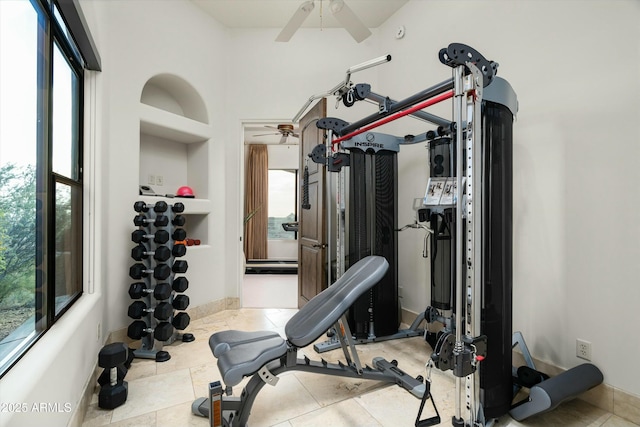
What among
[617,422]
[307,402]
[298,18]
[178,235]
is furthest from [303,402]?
[298,18]

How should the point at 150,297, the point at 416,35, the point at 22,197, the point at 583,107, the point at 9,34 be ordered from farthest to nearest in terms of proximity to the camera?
the point at 416,35 < the point at 150,297 < the point at 583,107 < the point at 22,197 < the point at 9,34

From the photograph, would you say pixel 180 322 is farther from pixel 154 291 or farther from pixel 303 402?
pixel 303 402

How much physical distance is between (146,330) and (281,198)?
5720 mm

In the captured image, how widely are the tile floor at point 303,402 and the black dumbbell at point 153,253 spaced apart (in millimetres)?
844

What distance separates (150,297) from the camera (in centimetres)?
259

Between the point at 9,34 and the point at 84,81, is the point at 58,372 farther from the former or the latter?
the point at 84,81

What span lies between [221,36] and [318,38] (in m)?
1.19

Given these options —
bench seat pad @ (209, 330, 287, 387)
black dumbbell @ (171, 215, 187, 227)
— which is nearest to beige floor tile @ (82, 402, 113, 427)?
bench seat pad @ (209, 330, 287, 387)

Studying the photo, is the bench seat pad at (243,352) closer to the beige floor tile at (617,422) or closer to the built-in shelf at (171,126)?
the beige floor tile at (617,422)

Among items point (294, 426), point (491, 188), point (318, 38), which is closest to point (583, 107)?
point (491, 188)

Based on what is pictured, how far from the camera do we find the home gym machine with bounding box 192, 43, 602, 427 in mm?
1459

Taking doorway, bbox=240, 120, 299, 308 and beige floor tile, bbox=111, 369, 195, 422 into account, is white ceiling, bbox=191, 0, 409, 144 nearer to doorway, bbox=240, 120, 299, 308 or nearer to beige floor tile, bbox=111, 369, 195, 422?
doorway, bbox=240, 120, 299, 308

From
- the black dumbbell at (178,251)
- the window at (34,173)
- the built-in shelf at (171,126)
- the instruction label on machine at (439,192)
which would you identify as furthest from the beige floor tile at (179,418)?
the built-in shelf at (171,126)

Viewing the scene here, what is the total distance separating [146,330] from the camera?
8.45ft
